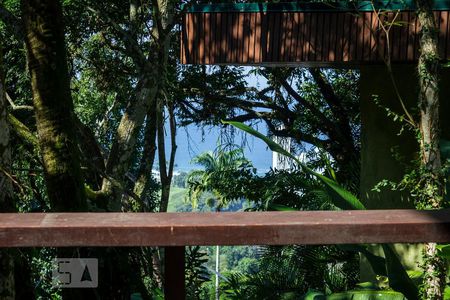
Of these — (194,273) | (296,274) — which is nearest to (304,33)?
(194,273)

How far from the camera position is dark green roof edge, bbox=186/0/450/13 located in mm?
5772

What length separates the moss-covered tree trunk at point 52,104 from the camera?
13.8ft

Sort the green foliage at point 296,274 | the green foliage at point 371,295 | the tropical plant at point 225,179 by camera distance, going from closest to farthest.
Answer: the green foliage at point 371,295 → the green foliage at point 296,274 → the tropical plant at point 225,179

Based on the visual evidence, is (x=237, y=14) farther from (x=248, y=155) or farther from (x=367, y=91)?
(x=248, y=155)

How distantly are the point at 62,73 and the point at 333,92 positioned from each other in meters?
10.8

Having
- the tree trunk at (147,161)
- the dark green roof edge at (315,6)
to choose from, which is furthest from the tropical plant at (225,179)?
the dark green roof edge at (315,6)

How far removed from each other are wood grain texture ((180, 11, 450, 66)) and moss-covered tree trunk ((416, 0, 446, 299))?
1001 mm

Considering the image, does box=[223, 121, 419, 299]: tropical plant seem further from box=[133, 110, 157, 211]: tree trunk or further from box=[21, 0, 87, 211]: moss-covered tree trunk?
box=[133, 110, 157, 211]: tree trunk

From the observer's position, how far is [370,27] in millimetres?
5812

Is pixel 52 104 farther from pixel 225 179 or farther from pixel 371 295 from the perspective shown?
pixel 225 179

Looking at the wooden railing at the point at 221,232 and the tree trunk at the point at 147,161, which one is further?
the tree trunk at the point at 147,161

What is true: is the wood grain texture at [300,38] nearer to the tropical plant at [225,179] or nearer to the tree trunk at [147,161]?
the tree trunk at [147,161]

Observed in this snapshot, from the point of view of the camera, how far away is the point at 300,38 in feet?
19.9

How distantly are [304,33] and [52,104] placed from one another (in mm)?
2551
